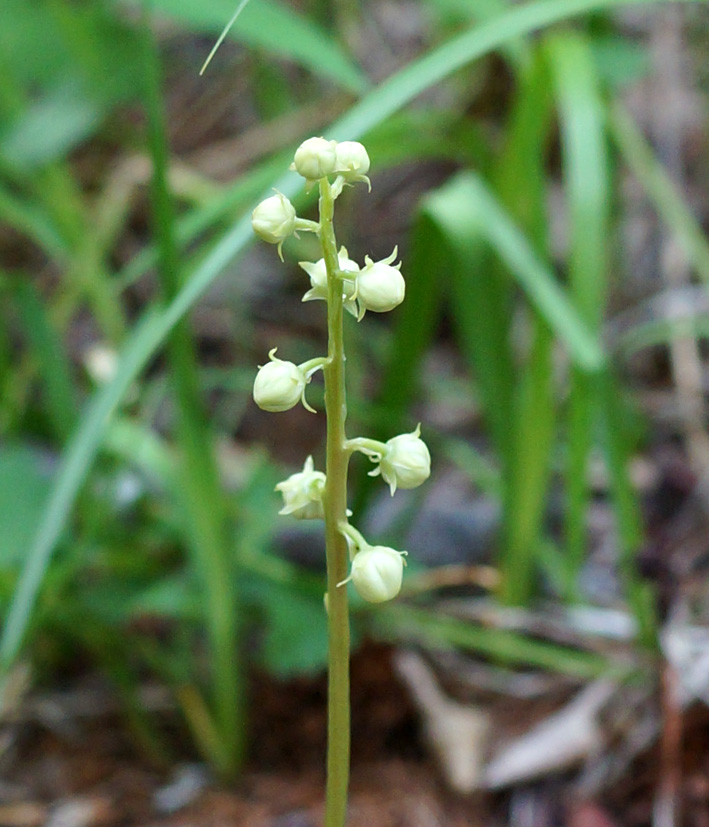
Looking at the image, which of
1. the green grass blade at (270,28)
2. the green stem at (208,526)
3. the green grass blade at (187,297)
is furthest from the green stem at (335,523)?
the green grass blade at (270,28)

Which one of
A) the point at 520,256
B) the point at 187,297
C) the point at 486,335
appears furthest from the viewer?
the point at 486,335

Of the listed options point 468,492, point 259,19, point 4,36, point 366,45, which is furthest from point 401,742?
point 366,45

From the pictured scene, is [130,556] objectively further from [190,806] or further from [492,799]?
[492,799]

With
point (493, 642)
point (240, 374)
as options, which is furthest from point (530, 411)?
point (240, 374)

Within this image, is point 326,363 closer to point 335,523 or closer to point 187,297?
point 335,523

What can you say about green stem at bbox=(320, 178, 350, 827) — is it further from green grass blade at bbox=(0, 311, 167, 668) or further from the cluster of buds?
green grass blade at bbox=(0, 311, 167, 668)

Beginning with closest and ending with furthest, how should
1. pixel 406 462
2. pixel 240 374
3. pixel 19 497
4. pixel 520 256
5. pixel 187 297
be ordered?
pixel 406 462
pixel 187 297
pixel 520 256
pixel 19 497
pixel 240 374
